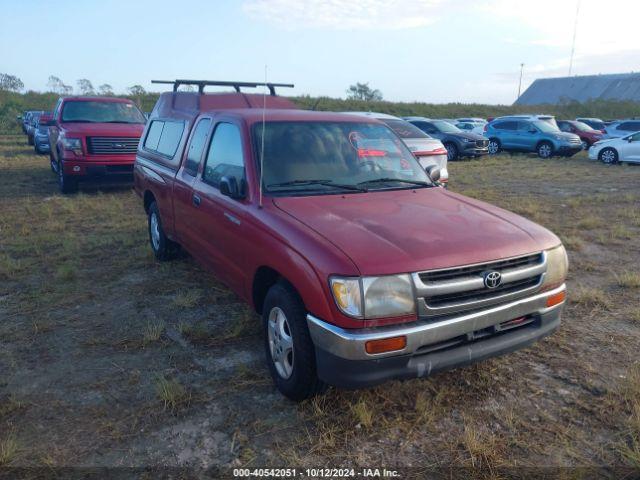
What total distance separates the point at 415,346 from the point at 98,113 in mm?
10962

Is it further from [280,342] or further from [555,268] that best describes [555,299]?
[280,342]

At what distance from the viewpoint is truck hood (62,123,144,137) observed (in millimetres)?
10414

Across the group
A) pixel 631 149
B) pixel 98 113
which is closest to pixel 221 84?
pixel 98 113

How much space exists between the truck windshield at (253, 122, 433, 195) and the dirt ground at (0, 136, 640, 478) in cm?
137

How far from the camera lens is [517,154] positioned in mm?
21672

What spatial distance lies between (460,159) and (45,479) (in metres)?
18.2

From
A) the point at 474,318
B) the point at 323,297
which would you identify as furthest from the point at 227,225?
the point at 474,318

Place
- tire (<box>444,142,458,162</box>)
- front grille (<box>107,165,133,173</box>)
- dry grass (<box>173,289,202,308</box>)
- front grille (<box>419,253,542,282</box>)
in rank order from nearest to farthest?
front grille (<box>419,253,542,282</box>) → dry grass (<box>173,289,202,308</box>) → front grille (<box>107,165,133,173</box>) → tire (<box>444,142,458,162</box>)

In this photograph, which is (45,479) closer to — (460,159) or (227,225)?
(227,225)

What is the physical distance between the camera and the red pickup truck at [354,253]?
2.77 m

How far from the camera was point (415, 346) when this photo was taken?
9.17 feet

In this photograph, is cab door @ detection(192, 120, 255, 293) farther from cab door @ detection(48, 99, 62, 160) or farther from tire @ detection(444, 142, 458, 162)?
tire @ detection(444, 142, 458, 162)

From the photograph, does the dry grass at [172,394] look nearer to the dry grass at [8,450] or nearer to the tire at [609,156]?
the dry grass at [8,450]

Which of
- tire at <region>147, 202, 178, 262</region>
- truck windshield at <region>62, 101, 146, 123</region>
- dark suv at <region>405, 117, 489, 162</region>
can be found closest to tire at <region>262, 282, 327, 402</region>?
tire at <region>147, 202, 178, 262</region>
